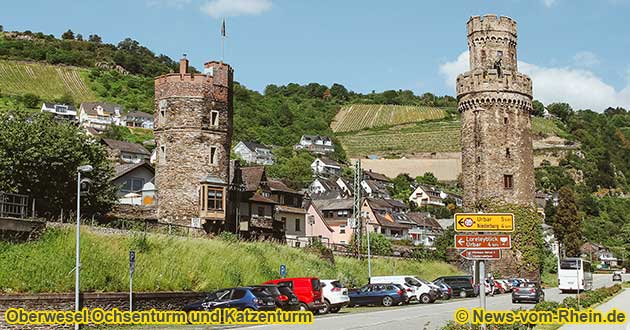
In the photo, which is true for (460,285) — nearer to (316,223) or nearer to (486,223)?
(486,223)

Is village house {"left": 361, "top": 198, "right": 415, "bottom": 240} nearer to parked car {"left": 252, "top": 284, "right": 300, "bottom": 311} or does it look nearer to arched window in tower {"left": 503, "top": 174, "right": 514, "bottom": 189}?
arched window in tower {"left": 503, "top": 174, "right": 514, "bottom": 189}

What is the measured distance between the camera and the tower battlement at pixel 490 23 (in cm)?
6644

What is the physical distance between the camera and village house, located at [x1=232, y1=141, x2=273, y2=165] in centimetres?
16838

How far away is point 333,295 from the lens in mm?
35625

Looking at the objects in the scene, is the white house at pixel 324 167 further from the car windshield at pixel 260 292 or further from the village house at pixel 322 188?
the car windshield at pixel 260 292

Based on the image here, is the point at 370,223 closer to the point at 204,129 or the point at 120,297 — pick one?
the point at 204,129

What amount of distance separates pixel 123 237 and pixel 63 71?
172 metres

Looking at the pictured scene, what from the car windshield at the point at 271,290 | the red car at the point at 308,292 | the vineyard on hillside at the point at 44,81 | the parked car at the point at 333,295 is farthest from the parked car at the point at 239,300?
the vineyard on hillside at the point at 44,81

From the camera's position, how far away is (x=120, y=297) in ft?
96.8

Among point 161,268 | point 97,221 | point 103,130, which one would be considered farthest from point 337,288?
point 103,130

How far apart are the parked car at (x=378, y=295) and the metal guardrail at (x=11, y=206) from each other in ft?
58.3

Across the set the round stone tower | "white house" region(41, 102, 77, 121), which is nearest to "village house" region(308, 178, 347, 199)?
"white house" region(41, 102, 77, 121)

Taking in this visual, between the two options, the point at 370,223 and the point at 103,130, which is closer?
the point at 370,223

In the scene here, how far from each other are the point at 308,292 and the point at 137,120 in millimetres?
144493
